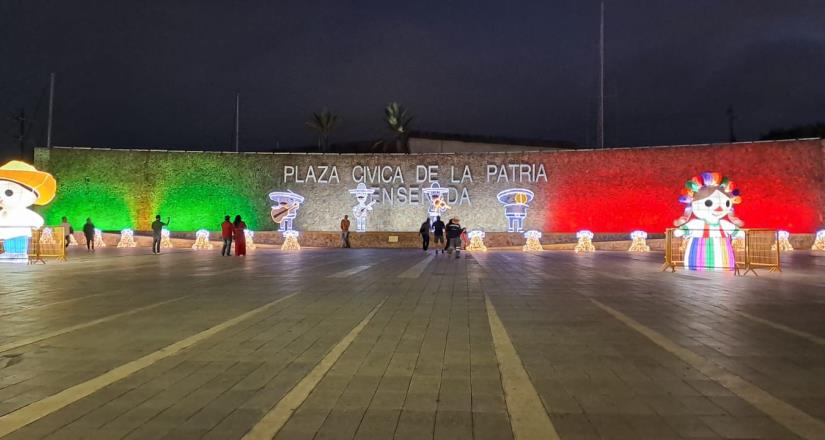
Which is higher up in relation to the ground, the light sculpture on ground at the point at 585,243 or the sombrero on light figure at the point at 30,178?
the sombrero on light figure at the point at 30,178

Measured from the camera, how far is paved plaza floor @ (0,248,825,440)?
3541 millimetres

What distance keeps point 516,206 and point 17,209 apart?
2055 centimetres

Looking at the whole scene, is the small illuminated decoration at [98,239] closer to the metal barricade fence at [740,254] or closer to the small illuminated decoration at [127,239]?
the small illuminated decoration at [127,239]

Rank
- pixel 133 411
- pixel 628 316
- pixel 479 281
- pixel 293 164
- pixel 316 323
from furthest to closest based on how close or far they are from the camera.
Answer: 1. pixel 293 164
2. pixel 479 281
3. pixel 628 316
4. pixel 316 323
5. pixel 133 411

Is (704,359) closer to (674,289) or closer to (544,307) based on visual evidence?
(544,307)

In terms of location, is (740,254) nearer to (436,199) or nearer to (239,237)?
(239,237)

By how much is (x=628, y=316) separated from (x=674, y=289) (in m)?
3.44

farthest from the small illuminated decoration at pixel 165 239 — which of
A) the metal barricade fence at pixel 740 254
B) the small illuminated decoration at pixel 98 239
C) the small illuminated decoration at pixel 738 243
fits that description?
the small illuminated decoration at pixel 738 243

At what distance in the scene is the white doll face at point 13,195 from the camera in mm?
16953

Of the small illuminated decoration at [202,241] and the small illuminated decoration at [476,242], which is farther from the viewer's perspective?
the small illuminated decoration at [202,241]

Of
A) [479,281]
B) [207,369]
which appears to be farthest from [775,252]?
[207,369]

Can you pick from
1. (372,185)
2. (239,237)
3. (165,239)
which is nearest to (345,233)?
(372,185)

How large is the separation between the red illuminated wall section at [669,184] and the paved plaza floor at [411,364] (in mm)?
18652

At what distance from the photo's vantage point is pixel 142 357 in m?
5.20
